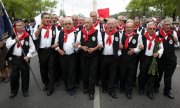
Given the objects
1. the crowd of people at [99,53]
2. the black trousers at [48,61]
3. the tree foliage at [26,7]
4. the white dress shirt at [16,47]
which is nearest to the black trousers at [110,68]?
the crowd of people at [99,53]

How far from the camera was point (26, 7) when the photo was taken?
1838 inches

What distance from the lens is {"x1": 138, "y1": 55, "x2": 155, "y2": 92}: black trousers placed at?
7.28 meters

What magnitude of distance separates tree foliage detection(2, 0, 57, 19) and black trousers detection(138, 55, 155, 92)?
3345 centimetres

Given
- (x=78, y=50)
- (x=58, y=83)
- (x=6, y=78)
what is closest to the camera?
(x=78, y=50)

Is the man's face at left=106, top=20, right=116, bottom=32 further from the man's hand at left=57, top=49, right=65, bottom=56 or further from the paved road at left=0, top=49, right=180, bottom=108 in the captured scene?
the paved road at left=0, top=49, right=180, bottom=108

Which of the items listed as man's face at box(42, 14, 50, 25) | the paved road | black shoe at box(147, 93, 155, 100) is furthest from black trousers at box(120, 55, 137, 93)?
man's face at box(42, 14, 50, 25)

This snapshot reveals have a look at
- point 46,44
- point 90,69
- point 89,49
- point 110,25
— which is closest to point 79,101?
point 90,69

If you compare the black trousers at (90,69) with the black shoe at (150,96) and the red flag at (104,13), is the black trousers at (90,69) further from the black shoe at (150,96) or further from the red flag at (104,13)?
the red flag at (104,13)

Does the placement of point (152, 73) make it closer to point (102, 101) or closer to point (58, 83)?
point (102, 101)

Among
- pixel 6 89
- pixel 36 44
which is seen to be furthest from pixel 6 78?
pixel 36 44

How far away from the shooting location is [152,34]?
23.5 ft

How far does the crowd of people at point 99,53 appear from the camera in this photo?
7.18m

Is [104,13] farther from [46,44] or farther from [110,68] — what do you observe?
[46,44]

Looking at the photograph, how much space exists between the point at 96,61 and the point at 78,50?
0.63 m
